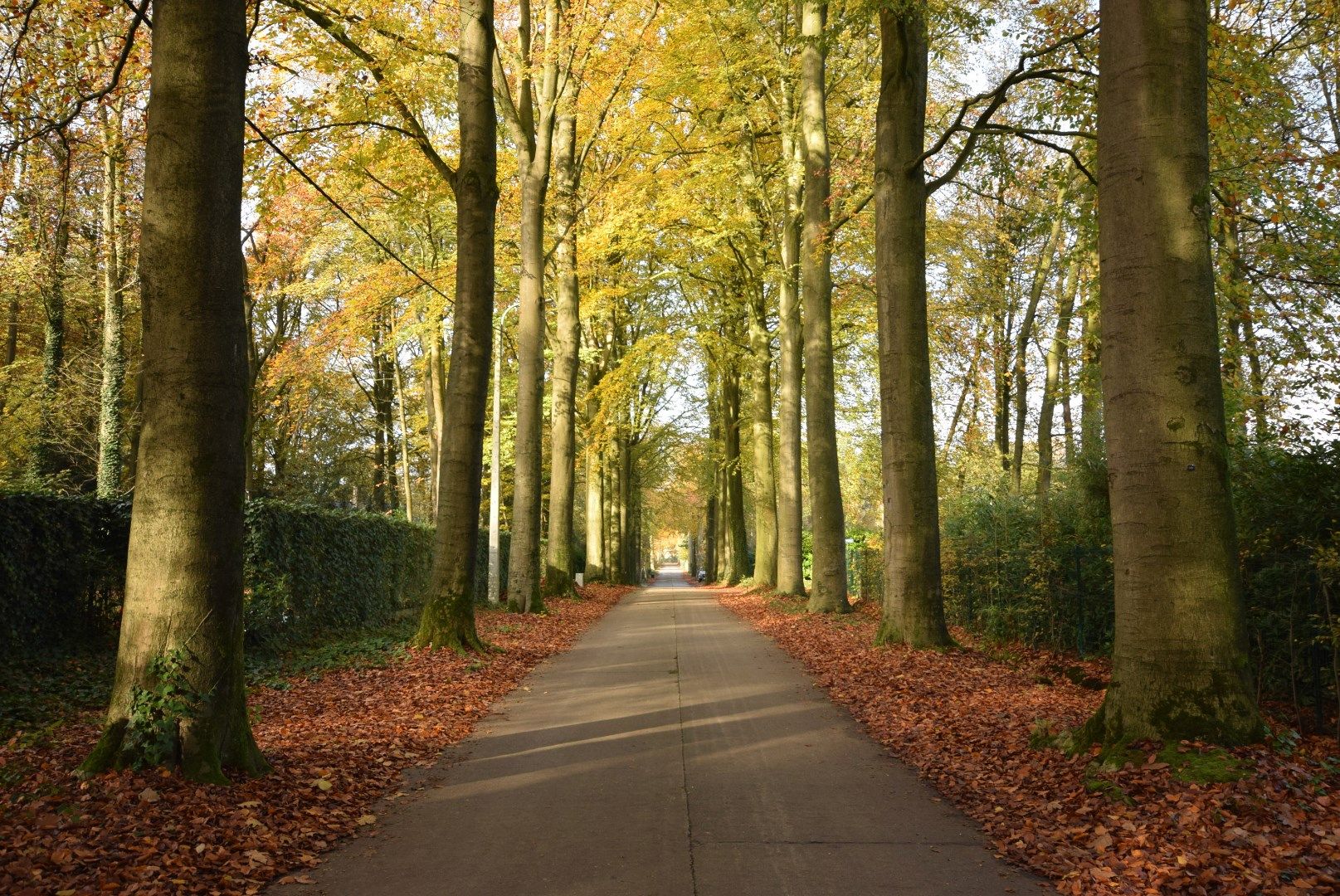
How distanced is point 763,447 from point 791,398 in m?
5.01

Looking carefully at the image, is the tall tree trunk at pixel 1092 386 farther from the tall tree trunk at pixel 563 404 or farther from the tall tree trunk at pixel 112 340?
the tall tree trunk at pixel 112 340

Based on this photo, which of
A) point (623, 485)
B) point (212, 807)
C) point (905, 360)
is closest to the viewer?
point (212, 807)

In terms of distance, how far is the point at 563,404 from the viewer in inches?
945

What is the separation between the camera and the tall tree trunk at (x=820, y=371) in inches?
766

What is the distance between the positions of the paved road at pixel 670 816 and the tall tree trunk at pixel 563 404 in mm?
14126

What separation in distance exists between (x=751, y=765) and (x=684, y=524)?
264ft

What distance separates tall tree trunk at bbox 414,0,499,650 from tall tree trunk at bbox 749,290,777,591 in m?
15.8

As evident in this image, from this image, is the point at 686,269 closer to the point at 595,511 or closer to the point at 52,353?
the point at 595,511

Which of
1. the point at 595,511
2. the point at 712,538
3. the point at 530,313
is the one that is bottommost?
the point at 712,538

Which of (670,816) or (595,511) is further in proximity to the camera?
(595,511)

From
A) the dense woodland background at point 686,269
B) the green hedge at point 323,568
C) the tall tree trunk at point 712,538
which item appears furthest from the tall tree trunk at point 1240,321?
the tall tree trunk at point 712,538

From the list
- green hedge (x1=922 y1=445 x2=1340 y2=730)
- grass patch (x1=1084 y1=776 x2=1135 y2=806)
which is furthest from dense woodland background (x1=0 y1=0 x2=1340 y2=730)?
grass patch (x1=1084 y1=776 x2=1135 y2=806)

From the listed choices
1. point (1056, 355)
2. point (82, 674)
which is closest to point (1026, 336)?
point (1056, 355)

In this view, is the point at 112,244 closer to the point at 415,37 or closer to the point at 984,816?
the point at 415,37
